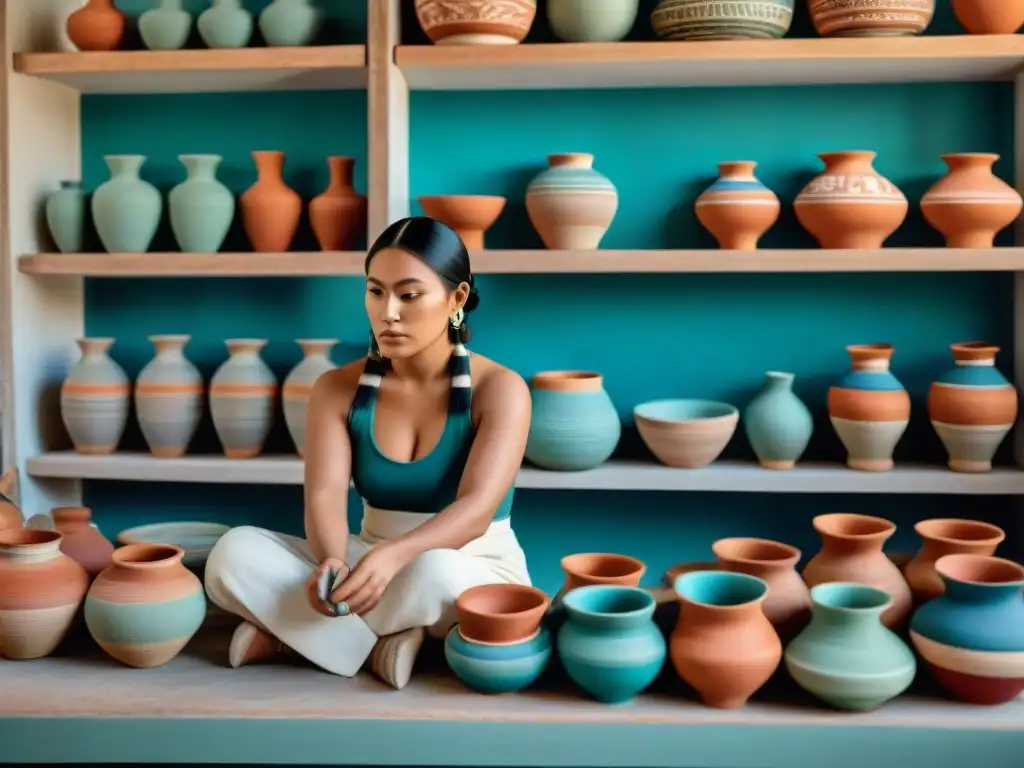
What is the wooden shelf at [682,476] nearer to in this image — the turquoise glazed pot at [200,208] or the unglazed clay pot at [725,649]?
the turquoise glazed pot at [200,208]

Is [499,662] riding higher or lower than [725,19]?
lower

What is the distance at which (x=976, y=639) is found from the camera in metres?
1.37

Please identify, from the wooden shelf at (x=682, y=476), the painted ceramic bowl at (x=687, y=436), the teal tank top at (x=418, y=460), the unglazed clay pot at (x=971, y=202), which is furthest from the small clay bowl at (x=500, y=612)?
the unglazed clay pot at (x=971, y=202)

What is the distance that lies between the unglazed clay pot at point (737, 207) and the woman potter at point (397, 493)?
37.6 inches

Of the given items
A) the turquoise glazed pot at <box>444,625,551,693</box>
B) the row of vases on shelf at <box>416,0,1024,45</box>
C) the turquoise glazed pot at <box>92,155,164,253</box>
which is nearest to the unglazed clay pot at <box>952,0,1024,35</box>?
A: the row of vases on shelf at <box>416,0,1024,45</box>

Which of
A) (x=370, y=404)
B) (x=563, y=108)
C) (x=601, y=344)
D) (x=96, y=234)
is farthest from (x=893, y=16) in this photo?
(x=96, y=234)

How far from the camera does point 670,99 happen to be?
2754mm

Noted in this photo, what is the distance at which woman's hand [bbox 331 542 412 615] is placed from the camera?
148 centimetres

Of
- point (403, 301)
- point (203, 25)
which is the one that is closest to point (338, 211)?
point (203, 25)

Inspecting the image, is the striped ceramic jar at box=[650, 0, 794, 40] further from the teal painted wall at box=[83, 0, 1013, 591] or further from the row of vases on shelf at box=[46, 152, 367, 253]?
the row of vases on shelf at box=[46, 152, 367, 253]

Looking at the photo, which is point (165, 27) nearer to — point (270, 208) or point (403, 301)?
point (270, 208)

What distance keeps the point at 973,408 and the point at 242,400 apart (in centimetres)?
173

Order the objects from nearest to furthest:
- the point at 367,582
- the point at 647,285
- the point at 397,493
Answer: the point at 367,582 → the point at 397,493 → the point at 647,285

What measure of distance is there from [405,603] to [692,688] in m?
0.41
